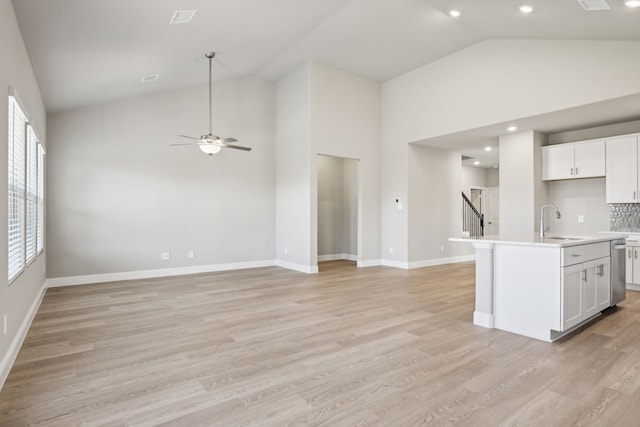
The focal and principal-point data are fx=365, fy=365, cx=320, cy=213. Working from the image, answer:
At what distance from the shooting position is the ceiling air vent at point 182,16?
376 cm

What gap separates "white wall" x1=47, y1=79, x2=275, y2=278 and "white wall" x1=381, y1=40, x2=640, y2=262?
260 centimetres

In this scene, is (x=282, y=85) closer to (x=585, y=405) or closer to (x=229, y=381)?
(x=229, y=381)

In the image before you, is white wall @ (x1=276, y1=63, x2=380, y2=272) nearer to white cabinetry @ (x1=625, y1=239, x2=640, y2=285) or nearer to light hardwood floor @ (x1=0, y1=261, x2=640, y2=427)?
light hardwood floor @ (x1=0, y1=261, x2=640, y2=427)

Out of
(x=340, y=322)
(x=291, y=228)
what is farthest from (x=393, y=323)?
(x=291, y=228)

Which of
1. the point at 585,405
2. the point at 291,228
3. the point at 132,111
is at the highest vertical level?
the point at 132,111

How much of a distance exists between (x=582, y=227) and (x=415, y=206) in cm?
288

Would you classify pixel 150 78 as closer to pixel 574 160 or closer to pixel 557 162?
pixel 557 162

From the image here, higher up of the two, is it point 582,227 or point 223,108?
point 223,108

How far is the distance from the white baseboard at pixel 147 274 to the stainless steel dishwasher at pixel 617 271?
223 inches

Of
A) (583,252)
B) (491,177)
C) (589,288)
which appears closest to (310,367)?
(583,252)

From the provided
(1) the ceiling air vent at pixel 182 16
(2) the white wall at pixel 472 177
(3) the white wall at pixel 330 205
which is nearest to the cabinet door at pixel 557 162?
(3) the white wall at pixel 330 205

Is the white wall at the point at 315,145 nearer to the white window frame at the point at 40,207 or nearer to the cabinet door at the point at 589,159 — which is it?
the cabinet door at the point at 589,159

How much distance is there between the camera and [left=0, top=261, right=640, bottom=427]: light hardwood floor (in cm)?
210

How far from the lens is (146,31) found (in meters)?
3.89
